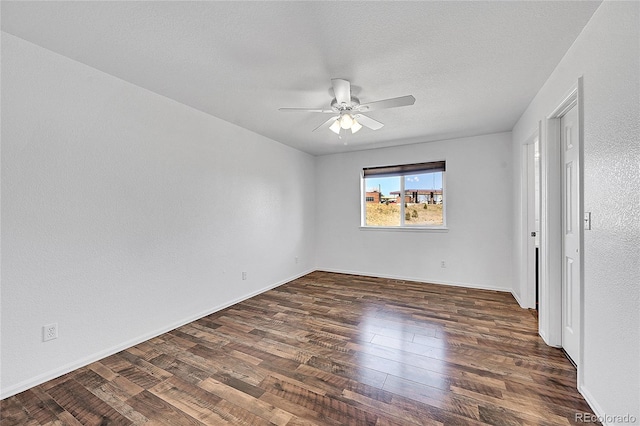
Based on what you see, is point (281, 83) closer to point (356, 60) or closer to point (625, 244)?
point (356, 60)

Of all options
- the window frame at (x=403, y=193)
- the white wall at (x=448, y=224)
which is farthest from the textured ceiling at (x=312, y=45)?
the window frame at (x=403, y=193)

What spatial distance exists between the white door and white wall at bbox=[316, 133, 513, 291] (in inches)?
69.9

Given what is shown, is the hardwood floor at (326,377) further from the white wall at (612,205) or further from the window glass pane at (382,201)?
the window glass pane at (382,201)

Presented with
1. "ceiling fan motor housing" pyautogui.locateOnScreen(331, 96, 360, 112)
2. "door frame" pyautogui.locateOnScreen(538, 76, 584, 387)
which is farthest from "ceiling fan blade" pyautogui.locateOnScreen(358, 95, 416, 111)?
"door frame" pyautogui.locateOnScreen(538, 76, 584, 387)

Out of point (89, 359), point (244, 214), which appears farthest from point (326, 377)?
point (244, 214)

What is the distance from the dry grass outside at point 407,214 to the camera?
4.51 meters

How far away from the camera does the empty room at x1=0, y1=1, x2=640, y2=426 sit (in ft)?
5.02

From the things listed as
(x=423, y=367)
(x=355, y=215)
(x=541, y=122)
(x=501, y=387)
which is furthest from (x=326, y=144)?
(x=501, y=387)

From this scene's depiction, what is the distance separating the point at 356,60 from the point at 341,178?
10.6 ft

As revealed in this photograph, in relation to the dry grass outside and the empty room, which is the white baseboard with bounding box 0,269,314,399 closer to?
the empty room

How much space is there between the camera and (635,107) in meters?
1.23

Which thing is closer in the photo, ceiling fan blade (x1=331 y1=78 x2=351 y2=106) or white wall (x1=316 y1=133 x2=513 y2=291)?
ceiling fan blade (x1=331 y1=78 x2=351 y2=106)

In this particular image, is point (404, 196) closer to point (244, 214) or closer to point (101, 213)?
point (244, 214)

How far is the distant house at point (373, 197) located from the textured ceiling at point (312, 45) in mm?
2313
